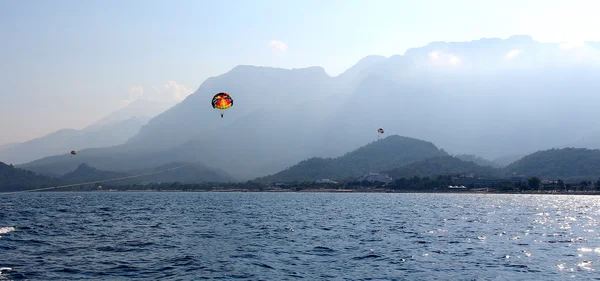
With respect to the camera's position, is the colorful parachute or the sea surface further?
the colorful parachute

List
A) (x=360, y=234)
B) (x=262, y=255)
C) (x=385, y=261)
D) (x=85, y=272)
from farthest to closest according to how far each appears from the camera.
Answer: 1. (x=360, y=234)
2. (x=262, y=255)
3. (x=385, y=261)
4. (x=85, y=272)

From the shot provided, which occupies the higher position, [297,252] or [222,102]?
[222,102]

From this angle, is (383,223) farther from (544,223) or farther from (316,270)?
(316,270)

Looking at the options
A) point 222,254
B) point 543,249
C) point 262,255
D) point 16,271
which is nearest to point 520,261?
point 543,249

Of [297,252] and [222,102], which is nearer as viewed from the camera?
[297,252]

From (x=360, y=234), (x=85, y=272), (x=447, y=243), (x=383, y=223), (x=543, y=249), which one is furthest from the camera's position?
(x=383, y=223)

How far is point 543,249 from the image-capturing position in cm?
5662

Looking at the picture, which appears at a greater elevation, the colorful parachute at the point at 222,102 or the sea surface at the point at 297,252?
the colorful parachute at the point at 222,102

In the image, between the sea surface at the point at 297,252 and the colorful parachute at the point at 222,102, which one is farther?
the colorful parachute at the point at 222,102

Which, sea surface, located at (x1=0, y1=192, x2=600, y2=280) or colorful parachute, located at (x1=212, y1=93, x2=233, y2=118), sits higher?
colorful parachute, located at (x1=212, y1=93, x2=233, y2=118)

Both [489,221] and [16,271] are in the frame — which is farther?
[489,221]

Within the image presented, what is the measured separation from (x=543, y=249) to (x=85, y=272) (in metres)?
47.0

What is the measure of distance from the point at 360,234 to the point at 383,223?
1919cm

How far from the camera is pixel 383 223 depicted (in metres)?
88.6
